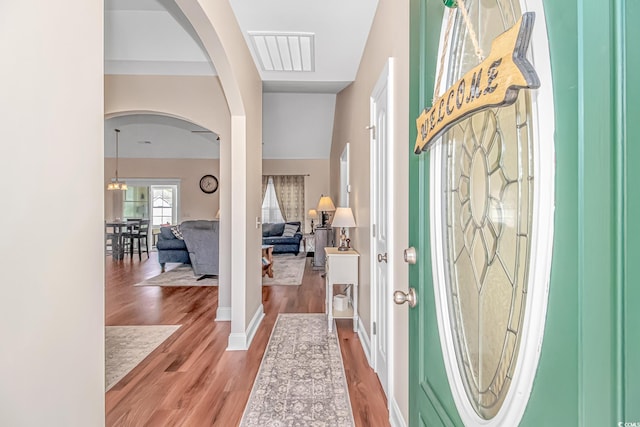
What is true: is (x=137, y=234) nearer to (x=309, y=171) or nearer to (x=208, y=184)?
(x=208, y=184)

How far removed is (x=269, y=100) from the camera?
20.5ft

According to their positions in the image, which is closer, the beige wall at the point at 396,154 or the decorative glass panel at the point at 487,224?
the decorative glass panel at the point at 487,224

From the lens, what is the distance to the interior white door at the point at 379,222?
2.20 meters

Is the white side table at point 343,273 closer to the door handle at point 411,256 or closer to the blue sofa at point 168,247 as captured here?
the door handle at point 411,256

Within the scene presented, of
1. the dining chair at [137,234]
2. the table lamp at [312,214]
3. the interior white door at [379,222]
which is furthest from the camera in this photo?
the table lamp at [312,214]

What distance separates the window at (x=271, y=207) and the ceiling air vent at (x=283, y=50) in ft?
20.6

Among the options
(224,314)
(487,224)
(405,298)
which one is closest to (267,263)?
(224,314)

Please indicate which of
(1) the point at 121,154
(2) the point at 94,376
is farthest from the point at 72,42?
(1) the point at 121,154

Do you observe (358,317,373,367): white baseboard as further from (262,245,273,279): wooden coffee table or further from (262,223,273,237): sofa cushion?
(262,223,273,237): sofa cushion

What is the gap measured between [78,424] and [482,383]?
40.3 inches

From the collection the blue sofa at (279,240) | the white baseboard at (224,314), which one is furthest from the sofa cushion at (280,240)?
the white baseboard at (224,314)

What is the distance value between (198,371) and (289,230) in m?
6.57

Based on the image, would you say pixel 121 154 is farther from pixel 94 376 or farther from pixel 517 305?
pixel 517 305

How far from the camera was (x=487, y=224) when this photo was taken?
0.67 metres
